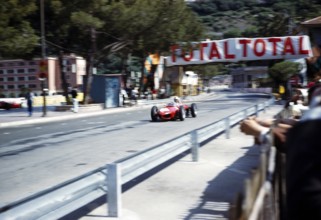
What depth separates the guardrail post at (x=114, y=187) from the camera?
212 inches

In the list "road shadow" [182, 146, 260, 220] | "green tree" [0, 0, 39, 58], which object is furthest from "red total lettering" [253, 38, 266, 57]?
"road shadow" [182, 146, 260, 220]

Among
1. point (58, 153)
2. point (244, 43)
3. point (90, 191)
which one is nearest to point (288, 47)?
point (244, 43)

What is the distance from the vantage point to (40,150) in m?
11.8

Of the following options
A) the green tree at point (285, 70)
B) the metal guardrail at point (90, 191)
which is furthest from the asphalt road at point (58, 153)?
the green tree at point (285, 70)

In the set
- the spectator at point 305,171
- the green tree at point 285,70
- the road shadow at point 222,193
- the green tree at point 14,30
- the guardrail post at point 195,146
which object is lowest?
the road shadow at point 222,193

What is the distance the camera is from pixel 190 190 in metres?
6.84

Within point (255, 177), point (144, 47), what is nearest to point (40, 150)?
point (255, 177)

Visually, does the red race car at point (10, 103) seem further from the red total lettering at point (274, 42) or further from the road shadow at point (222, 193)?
the road shadow at point (222, 193)

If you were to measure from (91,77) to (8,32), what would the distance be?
33.0ft

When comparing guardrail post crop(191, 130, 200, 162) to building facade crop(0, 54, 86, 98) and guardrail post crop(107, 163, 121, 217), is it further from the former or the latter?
building facade crop(0, 54, 86, 98)

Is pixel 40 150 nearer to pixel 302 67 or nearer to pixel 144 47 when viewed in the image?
pixel 144 47

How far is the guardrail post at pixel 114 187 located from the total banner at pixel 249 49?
3812 centimetres

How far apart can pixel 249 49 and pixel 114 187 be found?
3948 cm

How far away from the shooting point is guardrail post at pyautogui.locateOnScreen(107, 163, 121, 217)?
5391 mm
